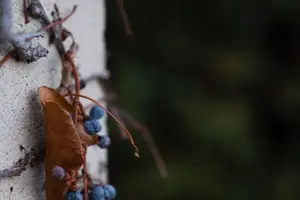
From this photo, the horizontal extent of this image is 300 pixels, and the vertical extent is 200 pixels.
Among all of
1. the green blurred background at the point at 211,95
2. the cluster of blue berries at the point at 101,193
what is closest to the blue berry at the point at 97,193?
the cluster of blue berries at the point at 101,193

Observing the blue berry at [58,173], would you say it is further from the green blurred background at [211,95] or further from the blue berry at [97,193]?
the green blurred background at [211,95]

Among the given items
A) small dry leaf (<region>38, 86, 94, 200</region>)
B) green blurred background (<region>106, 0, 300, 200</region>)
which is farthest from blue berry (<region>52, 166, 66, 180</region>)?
green blurred background (<region>106, 0, 300, 200</region>)

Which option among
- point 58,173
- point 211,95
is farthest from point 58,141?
point 211,95

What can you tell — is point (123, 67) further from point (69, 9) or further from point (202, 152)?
point (69, 9)

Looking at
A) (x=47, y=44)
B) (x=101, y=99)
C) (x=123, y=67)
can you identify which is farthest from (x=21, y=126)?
(x=123, y=67)

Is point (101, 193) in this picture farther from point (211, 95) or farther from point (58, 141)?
point (211, 95)

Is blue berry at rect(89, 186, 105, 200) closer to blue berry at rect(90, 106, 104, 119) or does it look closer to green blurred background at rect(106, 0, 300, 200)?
blue berry at rect(90, 106, 104, 119)

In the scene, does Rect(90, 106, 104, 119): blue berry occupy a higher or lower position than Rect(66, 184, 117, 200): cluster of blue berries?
higher
